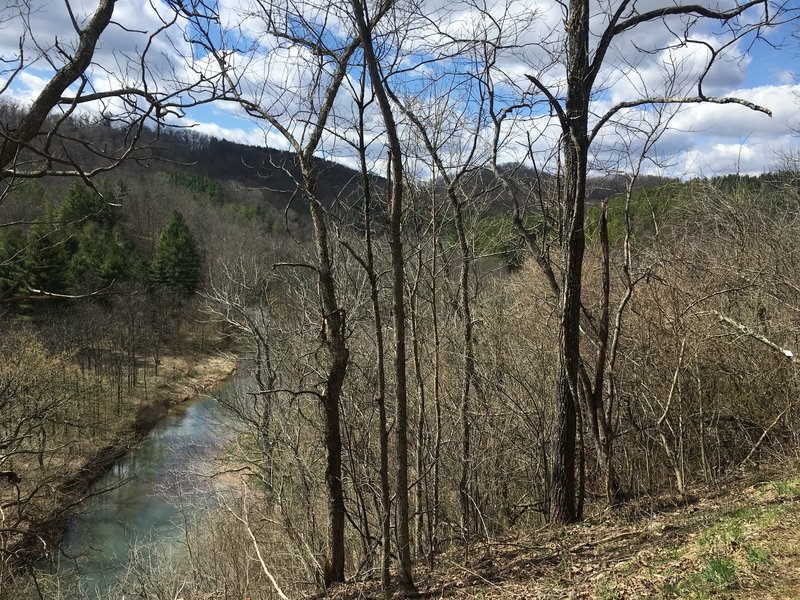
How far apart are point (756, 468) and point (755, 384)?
148cm

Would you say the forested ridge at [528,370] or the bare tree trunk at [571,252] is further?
the forested ridge at [528,370]

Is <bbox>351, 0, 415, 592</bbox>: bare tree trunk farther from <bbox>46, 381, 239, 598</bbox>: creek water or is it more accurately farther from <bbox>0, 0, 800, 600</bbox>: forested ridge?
<bbox>46, 381, 239, 598</bbox>: creek water

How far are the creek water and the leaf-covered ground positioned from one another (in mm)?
8916

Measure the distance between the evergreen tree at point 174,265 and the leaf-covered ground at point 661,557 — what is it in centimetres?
4315

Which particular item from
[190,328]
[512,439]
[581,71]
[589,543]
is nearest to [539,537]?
[589,543]

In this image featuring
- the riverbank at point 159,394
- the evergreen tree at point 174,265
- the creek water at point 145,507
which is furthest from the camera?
the evergreen tree at point 174,265

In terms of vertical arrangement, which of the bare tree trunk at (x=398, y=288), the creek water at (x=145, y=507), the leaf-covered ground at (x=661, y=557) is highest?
the bare tree trunk at (x=398, y=288)

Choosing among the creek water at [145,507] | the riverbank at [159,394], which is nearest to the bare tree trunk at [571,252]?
the creek water at [145,507]

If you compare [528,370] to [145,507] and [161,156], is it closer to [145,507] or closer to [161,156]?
[161,156]

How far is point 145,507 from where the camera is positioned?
19594 millimetres

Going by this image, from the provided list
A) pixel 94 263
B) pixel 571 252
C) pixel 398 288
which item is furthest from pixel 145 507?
pixel 94 263

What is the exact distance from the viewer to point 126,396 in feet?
101

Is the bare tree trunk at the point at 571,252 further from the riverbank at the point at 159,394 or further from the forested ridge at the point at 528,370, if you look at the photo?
the riverbank at the point at 159,394

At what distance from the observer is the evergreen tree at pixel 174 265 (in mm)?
45125
